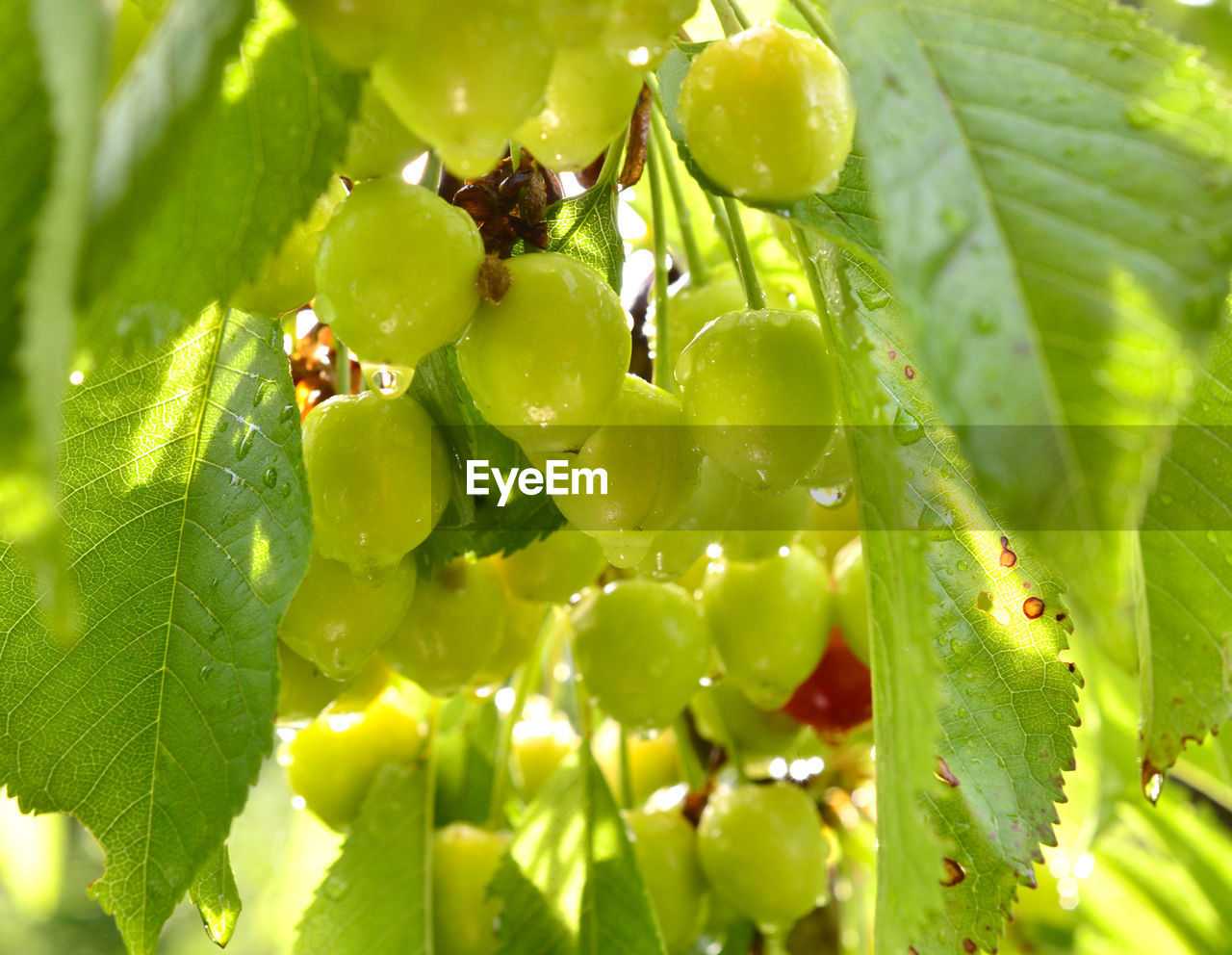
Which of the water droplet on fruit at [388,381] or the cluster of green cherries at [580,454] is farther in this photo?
the water droplet on fruit at [388,381]

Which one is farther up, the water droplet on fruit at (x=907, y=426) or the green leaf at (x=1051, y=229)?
the green leaf at (x=1051, y=229)

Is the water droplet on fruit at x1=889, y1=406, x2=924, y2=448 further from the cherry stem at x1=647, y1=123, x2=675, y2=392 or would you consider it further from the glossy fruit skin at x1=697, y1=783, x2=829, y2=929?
the glossy fruit skin at x1=697, y1=783, x2=829, y2=929

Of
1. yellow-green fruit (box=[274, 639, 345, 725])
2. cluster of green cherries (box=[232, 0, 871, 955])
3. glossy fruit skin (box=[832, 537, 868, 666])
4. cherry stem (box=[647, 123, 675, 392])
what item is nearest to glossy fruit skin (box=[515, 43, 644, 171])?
cluster of green cherries (box=[232, 0, 871, 955])

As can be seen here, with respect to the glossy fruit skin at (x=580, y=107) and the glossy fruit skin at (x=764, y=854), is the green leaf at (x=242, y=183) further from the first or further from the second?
the glossy fruit skin at (x=764, y=854)

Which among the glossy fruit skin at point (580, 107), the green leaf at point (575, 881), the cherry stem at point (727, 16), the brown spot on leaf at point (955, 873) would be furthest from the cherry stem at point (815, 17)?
the green leaf at point (575, 881)

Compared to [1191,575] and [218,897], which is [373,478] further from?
[1191,575]

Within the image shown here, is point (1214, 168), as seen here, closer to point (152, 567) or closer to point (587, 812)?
Answer: point (152, 567)
